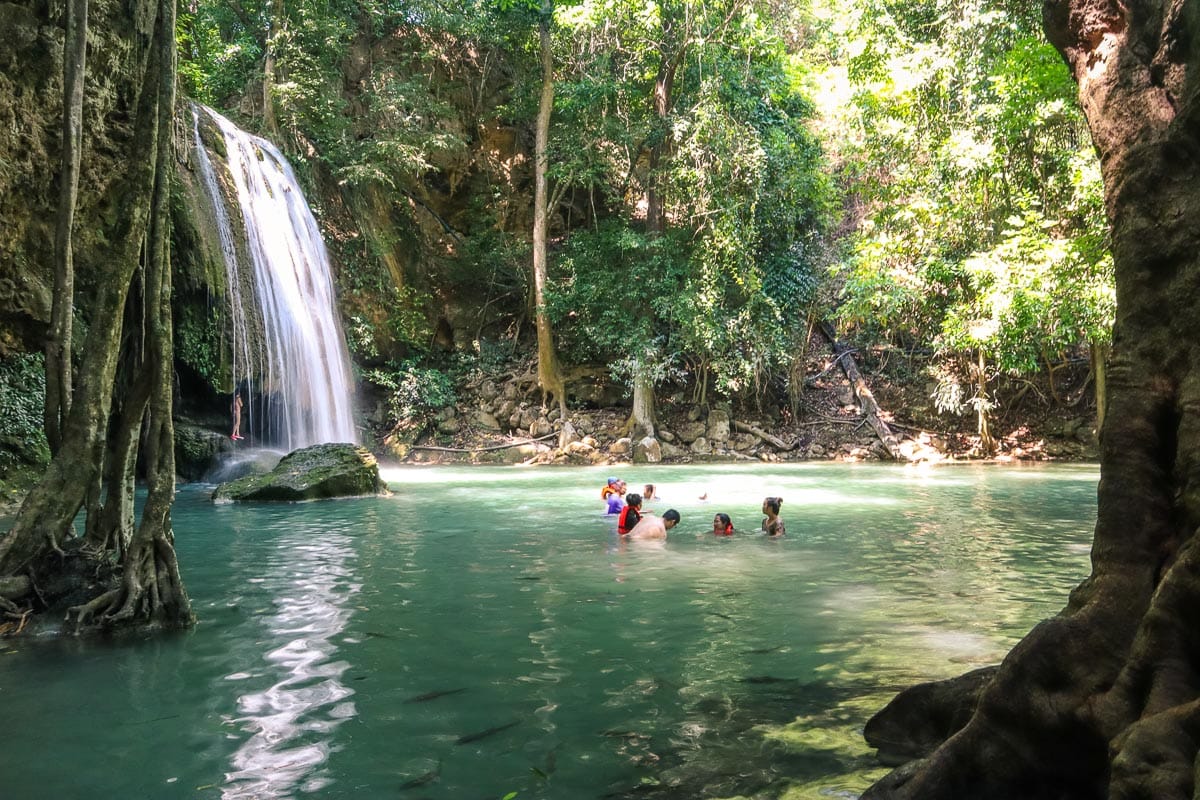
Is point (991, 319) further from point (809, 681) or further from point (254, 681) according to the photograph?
point (254, 681)

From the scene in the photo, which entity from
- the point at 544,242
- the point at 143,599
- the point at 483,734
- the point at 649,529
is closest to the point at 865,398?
the point at 544,242

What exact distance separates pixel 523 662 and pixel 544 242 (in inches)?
811

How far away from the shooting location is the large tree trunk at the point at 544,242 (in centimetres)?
2427

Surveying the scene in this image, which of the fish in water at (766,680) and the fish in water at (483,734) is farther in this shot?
the fish in water at (766,680)

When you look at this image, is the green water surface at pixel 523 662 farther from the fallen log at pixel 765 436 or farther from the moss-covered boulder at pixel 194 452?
the fallen log at pixel 765 436

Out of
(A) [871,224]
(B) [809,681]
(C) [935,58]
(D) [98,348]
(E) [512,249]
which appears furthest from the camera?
(E) [512,249]

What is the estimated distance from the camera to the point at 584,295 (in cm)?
2394

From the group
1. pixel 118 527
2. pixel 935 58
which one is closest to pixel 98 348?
pixel 118 527

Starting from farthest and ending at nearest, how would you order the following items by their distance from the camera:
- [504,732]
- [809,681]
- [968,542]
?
[968,542] → [809,681] → [504,732]

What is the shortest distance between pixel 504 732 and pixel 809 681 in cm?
173

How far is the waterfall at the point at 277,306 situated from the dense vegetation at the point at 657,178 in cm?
226

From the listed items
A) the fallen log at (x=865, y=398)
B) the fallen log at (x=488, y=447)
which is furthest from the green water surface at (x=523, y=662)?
the fallen log at (x=865, y=398)

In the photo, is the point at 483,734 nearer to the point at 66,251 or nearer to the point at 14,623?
the point at 14,623

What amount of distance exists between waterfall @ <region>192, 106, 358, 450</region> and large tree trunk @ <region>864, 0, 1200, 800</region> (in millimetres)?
17223
